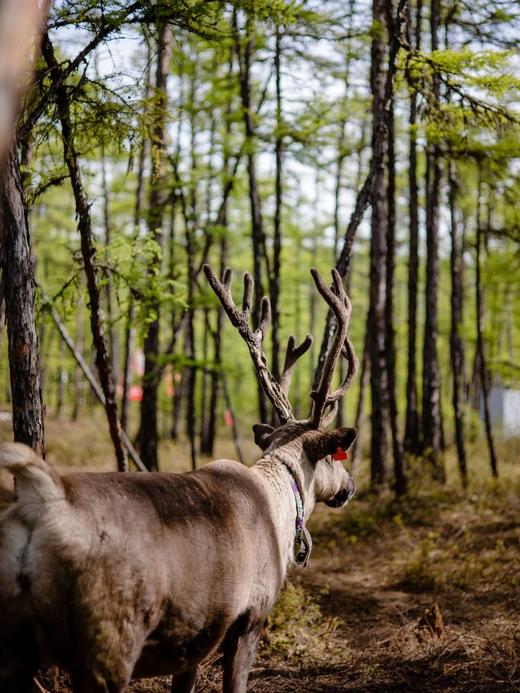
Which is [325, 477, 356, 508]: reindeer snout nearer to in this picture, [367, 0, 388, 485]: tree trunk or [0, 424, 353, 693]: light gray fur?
[0, 424, 353, 693]: light gray fur

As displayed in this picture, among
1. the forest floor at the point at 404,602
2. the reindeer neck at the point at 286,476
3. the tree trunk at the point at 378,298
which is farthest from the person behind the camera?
the tree trunk at the point at 378,298

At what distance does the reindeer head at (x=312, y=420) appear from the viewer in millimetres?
5094

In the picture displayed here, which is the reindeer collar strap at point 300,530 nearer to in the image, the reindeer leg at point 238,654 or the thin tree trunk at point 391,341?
the reindeer leg at point 238,654

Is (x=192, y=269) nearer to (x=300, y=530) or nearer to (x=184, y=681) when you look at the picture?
(x=300, y=530)

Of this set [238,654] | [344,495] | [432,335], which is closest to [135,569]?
[238,654]

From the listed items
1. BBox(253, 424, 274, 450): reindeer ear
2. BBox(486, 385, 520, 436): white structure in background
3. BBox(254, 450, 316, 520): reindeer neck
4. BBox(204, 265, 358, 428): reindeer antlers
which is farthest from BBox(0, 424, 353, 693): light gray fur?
BBox(486, 385, 520, 436): white structure in background

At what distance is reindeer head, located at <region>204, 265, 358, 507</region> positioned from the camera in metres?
5.09

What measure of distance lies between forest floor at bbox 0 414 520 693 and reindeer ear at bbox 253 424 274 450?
6.13ft

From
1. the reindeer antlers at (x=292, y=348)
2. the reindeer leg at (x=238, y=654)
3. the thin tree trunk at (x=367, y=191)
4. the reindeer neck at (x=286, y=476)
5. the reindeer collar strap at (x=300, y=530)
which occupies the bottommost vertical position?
the reindeer leg at (x=238, y=654)

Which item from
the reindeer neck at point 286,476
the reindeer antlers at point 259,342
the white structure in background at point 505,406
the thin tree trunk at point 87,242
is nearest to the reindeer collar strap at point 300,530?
the reindeer neck at point 286,476

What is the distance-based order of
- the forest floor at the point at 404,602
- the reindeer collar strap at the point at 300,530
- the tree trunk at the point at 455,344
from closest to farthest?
the reindeer collar strap at the point at 300,530 → the forest floor at the point at 404,602 → the tree trunk at the point at 455,344

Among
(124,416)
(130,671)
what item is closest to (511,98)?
(130,671)

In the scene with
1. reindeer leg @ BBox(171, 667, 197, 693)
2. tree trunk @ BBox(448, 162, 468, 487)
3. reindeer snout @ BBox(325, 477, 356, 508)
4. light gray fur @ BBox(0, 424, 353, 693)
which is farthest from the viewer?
tree trunk @ BBox(448, 162, 468, 487)

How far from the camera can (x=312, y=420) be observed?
17.4 feet
